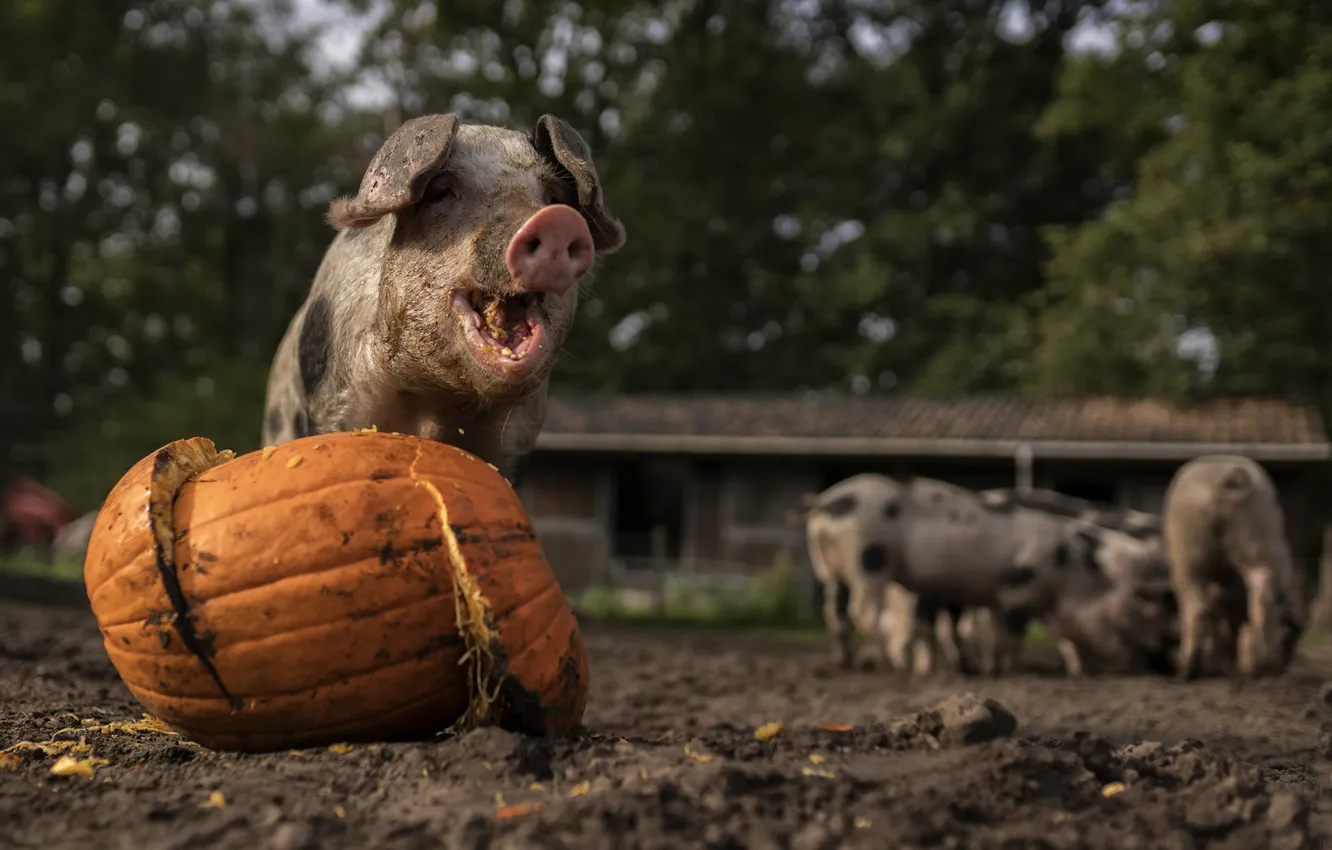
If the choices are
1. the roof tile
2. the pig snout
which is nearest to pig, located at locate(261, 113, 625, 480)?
the pig snout

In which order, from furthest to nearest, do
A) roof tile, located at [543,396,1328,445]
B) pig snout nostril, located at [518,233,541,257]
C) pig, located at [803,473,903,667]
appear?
roof tile, located at [543,396,1328,445], pig, located at [803,473,903,667], pig snout nostril, located at [518,233,541,257]

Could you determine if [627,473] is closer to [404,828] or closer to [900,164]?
[900,164]

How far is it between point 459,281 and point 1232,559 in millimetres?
8507

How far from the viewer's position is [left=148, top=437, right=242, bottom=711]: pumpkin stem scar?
10.6 feet

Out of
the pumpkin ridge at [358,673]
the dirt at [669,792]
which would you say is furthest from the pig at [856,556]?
the pumpkin ridge at [358,673]

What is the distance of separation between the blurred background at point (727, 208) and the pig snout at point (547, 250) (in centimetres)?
1780

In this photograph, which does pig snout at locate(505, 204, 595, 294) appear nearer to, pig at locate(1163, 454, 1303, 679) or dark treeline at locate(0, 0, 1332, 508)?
pig at locate(1163, 454, 1303, 679)

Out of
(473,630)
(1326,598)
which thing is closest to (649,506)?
(1326,598)

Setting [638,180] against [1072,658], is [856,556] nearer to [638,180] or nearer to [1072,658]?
[1072,658]

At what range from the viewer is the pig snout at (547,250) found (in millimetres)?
3373

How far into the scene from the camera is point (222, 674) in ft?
10.6

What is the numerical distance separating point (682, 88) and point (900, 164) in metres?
6.25

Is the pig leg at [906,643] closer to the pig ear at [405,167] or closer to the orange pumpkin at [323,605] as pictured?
the orange pumpkin at [323,605]

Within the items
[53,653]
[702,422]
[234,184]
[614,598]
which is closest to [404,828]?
[53,653]
